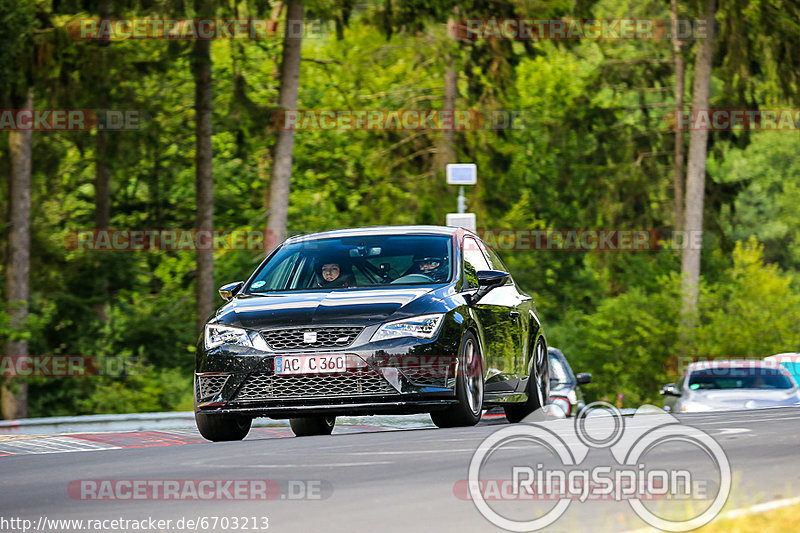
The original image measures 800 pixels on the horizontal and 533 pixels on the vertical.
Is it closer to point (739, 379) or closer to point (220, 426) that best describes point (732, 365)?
point (739, 379)

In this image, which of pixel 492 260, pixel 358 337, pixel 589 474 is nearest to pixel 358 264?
pixel 358 337

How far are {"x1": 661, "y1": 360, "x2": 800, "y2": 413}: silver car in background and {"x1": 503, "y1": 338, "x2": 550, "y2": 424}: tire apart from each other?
373 inches

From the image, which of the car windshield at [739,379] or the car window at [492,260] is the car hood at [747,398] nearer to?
the car windshield at [739,379]

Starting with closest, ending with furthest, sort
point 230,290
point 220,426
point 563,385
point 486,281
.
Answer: point 220,426, point 486,281, point 230,290, point 563,385

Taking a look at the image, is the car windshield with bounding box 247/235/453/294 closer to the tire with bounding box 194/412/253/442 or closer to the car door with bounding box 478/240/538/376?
the car door with bounding box 478/240/538/376

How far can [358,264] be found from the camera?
42.2 feet

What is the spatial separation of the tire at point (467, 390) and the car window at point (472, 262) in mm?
721

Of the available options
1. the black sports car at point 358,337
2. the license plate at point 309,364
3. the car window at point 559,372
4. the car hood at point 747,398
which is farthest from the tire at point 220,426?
the car hood at point 747,398

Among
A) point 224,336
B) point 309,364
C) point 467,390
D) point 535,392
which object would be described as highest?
point 224,336

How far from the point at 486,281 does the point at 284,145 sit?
70.6 ft

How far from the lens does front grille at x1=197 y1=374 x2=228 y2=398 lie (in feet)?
38.5

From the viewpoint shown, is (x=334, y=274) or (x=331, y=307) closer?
(x=331, y=307)

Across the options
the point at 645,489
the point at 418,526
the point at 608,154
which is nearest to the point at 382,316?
the point at 645,489

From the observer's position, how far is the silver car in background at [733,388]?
2370cm
